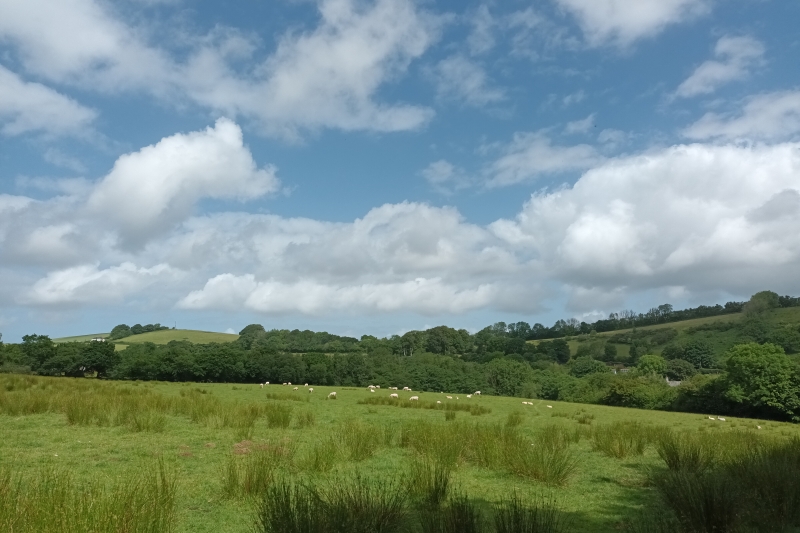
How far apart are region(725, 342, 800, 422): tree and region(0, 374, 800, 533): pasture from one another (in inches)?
1444

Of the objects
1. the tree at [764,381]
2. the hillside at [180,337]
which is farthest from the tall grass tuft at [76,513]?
the hillside at [180,337]

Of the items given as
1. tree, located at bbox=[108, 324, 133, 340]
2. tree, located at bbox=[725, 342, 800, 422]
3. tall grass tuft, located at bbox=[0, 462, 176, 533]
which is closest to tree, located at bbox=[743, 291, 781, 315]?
tree, located at bbox=[725, 342, 800, 422]

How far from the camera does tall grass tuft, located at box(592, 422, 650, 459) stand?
12.8m

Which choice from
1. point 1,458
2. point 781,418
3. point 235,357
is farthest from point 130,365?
point 781,418

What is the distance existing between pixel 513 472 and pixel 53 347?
65535mm

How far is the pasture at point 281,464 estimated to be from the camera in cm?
553

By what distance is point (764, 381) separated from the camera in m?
43.7

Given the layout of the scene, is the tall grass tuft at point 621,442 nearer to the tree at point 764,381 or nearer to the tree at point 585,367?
the tree at point 764,381

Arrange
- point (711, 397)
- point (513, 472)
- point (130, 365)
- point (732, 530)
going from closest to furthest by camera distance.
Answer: point (732, 530)
point (513, 472)
point (711, 397)
point (130, 365)

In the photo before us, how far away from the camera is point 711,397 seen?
158 feet

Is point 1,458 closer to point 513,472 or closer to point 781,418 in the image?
point 513,472

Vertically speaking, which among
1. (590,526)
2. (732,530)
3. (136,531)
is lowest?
(590,526)

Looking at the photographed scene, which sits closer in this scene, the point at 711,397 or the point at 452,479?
the point at 452,479

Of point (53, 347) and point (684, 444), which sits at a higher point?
point (53, 347)
